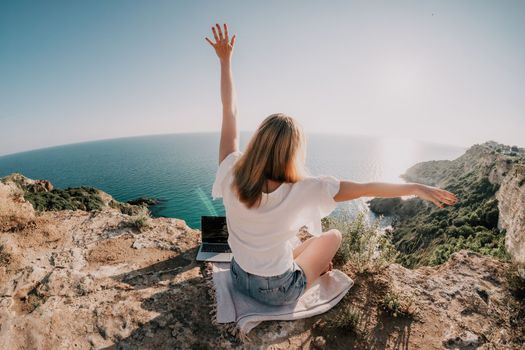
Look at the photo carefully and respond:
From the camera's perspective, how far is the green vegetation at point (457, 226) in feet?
113

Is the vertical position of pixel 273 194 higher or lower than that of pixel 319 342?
higher

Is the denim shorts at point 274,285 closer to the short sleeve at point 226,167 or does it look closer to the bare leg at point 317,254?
the bare leg at point 317,254

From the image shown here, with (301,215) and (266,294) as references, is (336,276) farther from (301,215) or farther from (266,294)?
(301,215)

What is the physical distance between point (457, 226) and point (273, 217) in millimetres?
52705

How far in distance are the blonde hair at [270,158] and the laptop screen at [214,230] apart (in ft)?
8.06

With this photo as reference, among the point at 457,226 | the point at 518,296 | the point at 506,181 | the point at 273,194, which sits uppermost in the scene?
the point at 273,194

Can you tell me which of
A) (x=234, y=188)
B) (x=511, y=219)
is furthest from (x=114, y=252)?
(x=511, y=219)

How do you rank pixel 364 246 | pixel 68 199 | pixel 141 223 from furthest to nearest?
pixel 68 199, pixel 141 223, pixel 364 246

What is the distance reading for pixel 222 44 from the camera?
10.4ft

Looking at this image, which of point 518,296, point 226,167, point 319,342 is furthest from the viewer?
point 518,296

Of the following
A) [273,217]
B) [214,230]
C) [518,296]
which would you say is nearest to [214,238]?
[214,230]

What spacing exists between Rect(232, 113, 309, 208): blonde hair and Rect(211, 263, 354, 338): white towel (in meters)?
1.53

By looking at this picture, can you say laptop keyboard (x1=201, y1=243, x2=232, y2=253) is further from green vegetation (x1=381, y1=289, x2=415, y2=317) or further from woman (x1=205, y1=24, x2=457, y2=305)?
green vegetation (x1=381, y1=289, x2=415, y2=317)

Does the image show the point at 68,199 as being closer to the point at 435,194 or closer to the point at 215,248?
the point at 215,248
